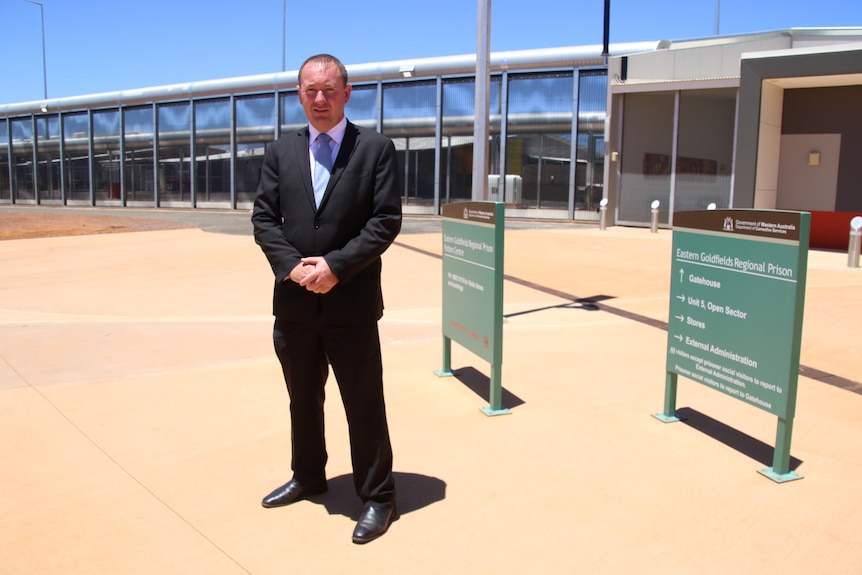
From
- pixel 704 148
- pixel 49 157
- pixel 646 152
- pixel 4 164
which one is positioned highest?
pixel 49 157

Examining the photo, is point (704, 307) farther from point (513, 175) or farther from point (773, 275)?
point (513, 175)

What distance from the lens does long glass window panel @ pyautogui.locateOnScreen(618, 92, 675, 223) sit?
70.8ft

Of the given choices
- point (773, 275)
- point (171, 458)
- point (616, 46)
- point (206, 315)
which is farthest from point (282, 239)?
point (616, 46)

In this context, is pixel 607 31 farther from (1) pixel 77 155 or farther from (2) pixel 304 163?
(1) pixel 77 155

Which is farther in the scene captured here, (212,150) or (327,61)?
(212,150)

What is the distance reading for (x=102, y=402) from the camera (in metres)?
5.12

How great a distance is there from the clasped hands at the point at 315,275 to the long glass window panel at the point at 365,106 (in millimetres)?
30094

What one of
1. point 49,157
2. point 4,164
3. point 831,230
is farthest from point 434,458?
point 4,164

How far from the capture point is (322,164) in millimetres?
3314

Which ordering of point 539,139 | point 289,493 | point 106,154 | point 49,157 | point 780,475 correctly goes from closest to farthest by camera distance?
1. point 289,493
2. point 780,475
3. point 539,139
4. point 106,154
5. point 49,157

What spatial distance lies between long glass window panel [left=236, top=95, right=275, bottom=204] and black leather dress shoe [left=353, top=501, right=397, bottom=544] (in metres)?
33.2

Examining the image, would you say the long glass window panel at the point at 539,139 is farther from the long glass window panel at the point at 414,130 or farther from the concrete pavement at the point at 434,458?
the concrete pavement at the point at 434,458

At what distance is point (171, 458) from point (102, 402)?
1.26 meters

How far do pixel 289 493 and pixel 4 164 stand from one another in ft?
173
